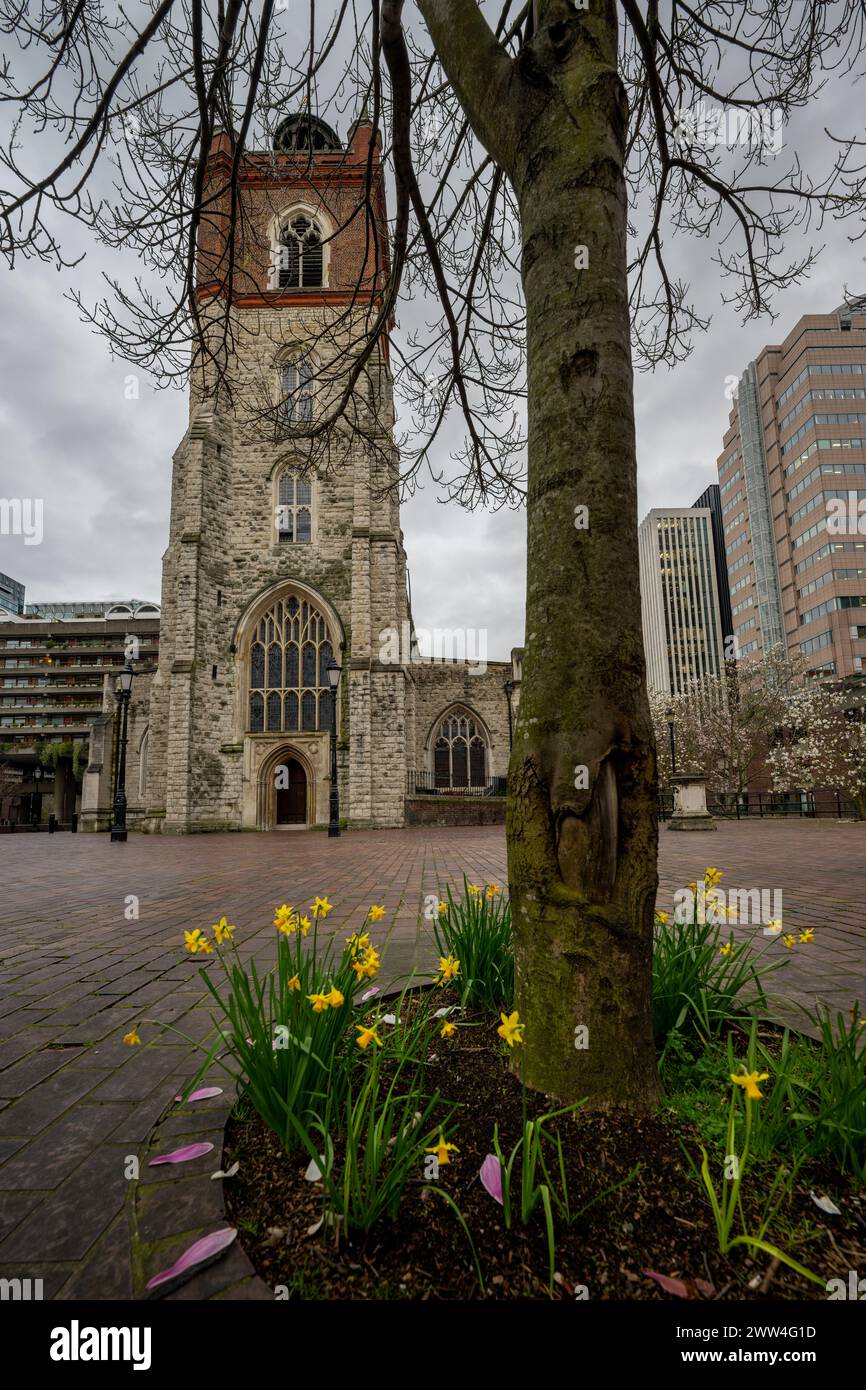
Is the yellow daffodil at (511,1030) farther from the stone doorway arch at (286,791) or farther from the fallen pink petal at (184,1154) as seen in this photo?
the stone doorway arch at (286,791)

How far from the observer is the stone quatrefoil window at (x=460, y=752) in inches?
1059

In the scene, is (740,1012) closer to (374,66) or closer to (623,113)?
(623,113)

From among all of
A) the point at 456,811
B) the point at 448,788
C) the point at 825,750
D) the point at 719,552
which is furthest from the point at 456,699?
the point at 719,552

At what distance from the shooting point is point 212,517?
2033 centimetres

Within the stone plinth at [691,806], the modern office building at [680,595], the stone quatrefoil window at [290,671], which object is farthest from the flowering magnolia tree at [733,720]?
the modern office building at [680,595]

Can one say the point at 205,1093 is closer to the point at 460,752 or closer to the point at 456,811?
the point at 456,811

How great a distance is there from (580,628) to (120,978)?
3154mm

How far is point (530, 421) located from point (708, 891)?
206 centimetres

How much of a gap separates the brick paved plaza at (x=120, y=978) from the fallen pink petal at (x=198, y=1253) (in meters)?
0.09

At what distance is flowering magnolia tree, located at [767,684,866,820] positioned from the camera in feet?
63.0

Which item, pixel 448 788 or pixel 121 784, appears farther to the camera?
pixel 448 788

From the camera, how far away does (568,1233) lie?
1229 mm

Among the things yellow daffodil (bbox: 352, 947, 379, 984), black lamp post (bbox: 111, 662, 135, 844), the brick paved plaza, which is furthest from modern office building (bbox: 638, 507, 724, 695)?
yellow daffodil (bbox: 352, 947, 379, 984)
